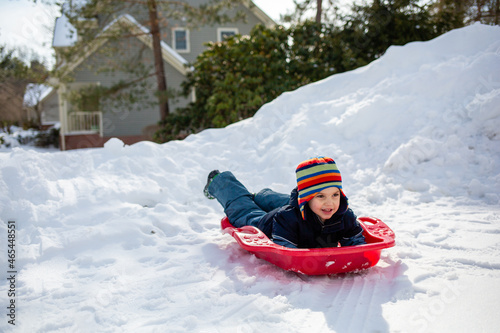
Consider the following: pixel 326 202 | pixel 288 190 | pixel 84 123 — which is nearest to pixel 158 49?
pixel 84 123

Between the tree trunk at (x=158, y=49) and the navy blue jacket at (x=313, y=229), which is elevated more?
the tree trunk at (x=158, y=49)

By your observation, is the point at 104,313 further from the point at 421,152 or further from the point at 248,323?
the point at 421,152

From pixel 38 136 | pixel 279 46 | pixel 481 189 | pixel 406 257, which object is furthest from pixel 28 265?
pixel 38 136

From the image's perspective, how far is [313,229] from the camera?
2666 millimetres

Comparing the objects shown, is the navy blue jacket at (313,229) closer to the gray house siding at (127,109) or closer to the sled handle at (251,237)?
the sled handle at (251,237)

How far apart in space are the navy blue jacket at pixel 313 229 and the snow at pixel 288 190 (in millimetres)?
235

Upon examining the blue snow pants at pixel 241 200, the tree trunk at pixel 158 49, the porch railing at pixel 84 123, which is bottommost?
the blue snow pants at pixel 241 200

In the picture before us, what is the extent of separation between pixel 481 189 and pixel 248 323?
126 inches

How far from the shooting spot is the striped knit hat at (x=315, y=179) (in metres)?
2.59

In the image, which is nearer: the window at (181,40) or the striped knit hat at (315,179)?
the striped knit hat at (315,179)

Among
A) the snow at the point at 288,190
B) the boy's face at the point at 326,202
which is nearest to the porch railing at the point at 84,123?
the snow at the point at 288,190

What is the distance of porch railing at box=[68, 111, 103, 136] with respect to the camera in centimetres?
1530

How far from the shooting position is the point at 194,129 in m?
10.3

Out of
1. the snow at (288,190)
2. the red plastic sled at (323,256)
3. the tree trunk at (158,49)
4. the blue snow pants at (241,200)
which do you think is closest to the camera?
the snow at (288,190)
